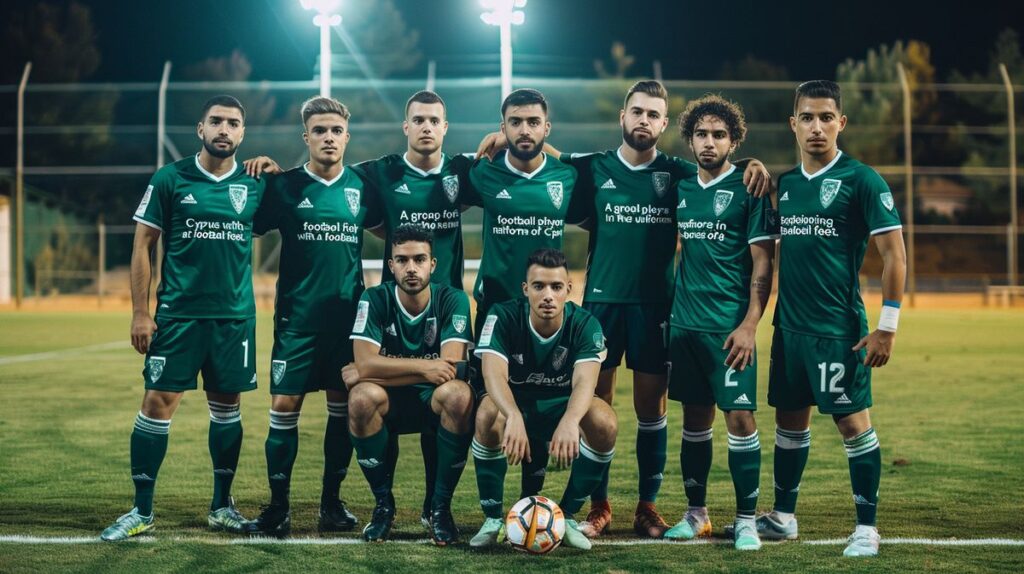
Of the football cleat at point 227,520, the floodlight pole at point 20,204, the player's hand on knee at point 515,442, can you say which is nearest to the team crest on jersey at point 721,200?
the player's hand on knee at point 515,442

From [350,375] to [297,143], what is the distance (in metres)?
22.5

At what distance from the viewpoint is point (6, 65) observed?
43375mm

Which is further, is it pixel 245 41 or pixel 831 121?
pixel 245 41

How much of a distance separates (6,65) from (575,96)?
2731 cm

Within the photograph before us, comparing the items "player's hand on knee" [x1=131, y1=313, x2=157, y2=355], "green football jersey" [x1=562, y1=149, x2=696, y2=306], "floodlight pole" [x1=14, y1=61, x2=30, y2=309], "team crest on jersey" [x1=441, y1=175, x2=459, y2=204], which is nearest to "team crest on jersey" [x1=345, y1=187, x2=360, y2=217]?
"team crest on jersey" [x1=441, y1=175, x2=459, y2=204]

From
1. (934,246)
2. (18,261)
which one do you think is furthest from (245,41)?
(934,246)

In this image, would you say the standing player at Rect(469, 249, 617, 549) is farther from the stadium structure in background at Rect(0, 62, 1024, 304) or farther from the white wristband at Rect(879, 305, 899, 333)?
the stadium structure in background at Rect(0, 62, 1024, 304)

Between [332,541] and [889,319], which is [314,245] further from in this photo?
[889,319]

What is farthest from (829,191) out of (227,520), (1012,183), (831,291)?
(1012,183)

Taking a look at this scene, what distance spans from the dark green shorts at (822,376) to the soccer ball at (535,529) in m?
1.15

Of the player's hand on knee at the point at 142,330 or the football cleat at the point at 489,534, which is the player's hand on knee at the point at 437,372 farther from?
the player's hand on knee at the point at 142,330

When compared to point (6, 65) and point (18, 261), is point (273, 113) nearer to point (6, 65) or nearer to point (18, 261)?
point (18, 261)

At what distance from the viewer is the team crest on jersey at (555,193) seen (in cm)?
538

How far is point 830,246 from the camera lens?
4848mm
